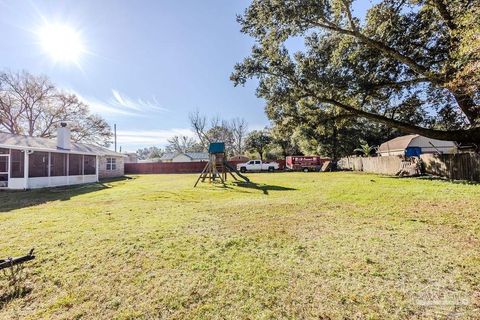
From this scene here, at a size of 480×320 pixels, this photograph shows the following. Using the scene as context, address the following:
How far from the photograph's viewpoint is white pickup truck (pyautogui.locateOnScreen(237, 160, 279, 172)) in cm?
3177

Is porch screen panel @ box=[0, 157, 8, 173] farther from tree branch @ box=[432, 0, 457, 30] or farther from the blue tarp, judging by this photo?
the blue tarp

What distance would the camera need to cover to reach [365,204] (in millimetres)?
7426

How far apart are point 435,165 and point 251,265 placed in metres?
16.8

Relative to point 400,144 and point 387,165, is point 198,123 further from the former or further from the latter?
point 387,165

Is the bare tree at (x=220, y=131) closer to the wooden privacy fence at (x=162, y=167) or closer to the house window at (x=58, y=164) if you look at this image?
the wooden privacy fence at (x=162, y=167)

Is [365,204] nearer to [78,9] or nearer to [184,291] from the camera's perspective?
[184,291]

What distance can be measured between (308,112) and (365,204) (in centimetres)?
943

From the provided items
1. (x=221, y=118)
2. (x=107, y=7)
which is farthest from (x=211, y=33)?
(x=221, y=118)

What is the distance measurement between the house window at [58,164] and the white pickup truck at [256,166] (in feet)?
62.5

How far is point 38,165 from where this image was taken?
1401cm

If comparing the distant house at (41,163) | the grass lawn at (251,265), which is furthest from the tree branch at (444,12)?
the distant house at (41,163)

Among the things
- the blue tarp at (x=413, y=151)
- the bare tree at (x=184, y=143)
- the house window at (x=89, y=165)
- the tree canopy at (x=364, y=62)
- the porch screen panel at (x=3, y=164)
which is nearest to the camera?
the tree canopy at (x=364, y=62)

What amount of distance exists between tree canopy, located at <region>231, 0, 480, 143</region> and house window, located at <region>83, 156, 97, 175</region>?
42.0 feet

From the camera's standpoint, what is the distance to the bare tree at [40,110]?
83.1 ft
